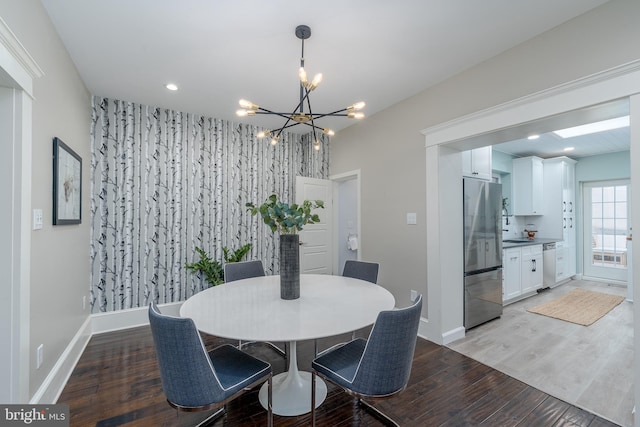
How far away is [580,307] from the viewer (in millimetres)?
3898

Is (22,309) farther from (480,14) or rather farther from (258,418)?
(480,14)

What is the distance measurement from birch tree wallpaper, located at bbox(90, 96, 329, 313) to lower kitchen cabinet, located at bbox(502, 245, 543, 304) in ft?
11.1

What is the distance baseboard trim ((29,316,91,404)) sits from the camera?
1779 mm

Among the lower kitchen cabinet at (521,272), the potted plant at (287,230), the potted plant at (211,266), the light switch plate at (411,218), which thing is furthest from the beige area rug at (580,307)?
the potted plant at (211,266)

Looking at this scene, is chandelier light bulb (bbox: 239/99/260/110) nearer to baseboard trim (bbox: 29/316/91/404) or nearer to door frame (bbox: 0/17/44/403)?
Answer: door frame (bbox: 0/17/44/403)

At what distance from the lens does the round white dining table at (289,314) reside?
4.56 ft

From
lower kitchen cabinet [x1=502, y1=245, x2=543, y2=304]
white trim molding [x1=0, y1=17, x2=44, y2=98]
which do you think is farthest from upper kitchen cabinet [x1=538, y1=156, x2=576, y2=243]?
white trim molding [x1=0, y1=17, x2=44, y2=98]

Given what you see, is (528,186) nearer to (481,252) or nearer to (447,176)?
(481,252)

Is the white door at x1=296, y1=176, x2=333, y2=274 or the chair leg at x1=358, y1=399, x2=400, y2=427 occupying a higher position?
the white door at x1=296, y1=176, x2=333, y2=274

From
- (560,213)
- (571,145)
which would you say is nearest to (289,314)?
(571,145)

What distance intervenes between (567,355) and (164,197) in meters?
4.50

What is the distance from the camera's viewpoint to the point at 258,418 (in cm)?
176

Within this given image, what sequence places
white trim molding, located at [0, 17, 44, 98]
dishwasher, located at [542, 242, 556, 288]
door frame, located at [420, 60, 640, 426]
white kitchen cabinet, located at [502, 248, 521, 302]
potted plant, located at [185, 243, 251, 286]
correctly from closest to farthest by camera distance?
1. white trim molding, located at [0, 17, 44, 98]
2. door frame, located at [420, 60, 640, 426]
3. potted plant, located at [185, 243, 251, 286]
4. white kitchen cabinet, located at [502, 248, 521, 302]
5. dishwasher, located at [542, 242, 556, 288]

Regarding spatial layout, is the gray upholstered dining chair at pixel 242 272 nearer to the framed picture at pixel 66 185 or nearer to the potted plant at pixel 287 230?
the potted plant at pixel 287 230
